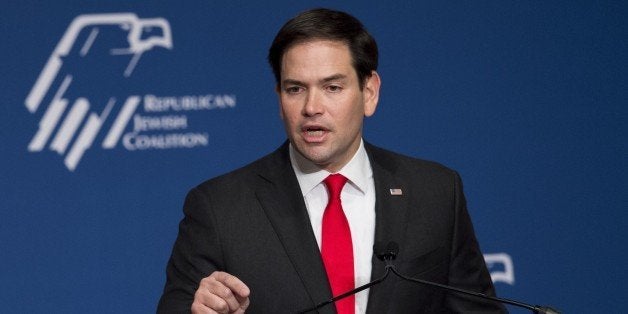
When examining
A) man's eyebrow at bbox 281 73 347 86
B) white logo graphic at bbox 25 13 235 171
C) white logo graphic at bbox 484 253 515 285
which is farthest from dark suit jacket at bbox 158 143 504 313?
white logo graphic at bbox 484 253 515 285

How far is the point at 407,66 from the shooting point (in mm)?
3549

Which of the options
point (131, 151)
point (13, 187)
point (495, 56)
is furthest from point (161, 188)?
point (495, 56)

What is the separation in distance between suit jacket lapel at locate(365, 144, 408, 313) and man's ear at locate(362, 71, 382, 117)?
0.35 feet

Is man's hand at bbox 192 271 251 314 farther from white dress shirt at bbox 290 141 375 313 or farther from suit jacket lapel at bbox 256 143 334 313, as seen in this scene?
white dress shirt at bbox 290 141 375 313

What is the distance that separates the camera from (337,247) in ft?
7.48

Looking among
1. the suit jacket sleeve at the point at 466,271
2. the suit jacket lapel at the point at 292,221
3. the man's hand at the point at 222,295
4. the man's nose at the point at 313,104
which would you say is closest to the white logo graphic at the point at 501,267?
the suit jacket sleeve at the point at 466,271

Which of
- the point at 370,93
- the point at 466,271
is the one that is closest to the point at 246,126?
the point at 370,93

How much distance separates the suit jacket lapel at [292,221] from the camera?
2191 millimetres

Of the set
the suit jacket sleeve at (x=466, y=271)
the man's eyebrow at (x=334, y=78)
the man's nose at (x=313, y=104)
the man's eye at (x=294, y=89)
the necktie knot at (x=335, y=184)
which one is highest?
the man's eyebrow at (x=334, y=78)

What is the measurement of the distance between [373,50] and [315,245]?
0.52 meters

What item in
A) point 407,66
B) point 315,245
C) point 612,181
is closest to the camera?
point 315,245

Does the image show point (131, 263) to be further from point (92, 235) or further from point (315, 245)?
point (315, 245)

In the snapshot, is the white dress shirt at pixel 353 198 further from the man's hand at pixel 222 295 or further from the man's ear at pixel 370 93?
the man's hand at pixel 222 295

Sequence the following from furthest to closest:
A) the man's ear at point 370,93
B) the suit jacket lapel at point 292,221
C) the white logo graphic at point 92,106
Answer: the white logo graphic at point 92,106
the man's ear at point 370,93
the suit jacket lapel at point 292,221
